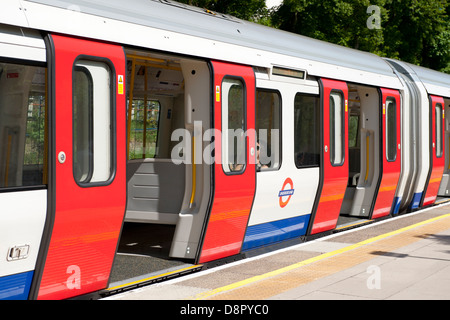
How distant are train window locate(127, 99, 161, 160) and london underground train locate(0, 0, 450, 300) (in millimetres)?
23

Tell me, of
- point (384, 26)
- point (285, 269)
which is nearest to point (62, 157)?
point (285, 269)

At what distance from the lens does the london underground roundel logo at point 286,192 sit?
9.25m

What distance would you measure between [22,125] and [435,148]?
11.2m

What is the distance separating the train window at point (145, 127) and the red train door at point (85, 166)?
2696 mm

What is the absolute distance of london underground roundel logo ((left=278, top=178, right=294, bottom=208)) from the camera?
9.25 m

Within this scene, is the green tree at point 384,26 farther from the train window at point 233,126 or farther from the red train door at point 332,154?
the train window at point 233,126

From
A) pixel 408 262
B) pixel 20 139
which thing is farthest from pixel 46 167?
pixel 408 262

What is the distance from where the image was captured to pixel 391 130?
12.6 meters

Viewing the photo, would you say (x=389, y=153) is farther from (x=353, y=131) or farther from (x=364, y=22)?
(x=364, y=22)

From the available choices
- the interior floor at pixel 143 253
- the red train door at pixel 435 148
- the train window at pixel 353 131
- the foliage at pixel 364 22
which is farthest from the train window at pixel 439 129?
the foliage at pixel 364 22

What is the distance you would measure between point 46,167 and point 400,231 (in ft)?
22.2

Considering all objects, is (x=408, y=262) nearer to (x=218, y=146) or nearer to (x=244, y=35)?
(x=218, y=146)
